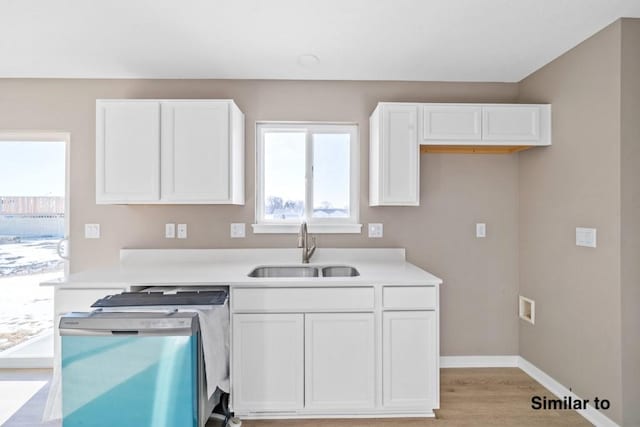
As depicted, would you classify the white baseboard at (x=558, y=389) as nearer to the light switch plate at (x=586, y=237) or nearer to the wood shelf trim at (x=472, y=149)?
the light switch plate at (x=586, y=237)

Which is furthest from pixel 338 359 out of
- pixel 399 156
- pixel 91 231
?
pixel 91 231

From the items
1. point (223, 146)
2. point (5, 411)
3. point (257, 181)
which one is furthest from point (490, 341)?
point (5, 411)

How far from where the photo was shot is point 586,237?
7.04 feet

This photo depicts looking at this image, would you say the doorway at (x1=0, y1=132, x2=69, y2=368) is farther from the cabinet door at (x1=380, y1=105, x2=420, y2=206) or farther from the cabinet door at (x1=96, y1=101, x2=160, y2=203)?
the cabinet door at (x1=380, y1=105, x2=420, y2=206)

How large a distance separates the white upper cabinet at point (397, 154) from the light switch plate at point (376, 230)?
335 millimetres

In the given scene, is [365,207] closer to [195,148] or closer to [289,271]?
[289,271]

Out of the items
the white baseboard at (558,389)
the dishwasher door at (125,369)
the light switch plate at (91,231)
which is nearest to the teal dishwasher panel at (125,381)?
the dishwasher door at (125,369)

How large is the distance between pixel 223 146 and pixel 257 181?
489 millimetres

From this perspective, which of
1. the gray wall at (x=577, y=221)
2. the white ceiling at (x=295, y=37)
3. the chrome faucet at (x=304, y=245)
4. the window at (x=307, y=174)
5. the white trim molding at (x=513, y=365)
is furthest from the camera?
the window at (x=307, y=174)

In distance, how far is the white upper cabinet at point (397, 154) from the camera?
2.54 metres

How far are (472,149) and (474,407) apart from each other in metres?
1.84

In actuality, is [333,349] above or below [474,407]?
above

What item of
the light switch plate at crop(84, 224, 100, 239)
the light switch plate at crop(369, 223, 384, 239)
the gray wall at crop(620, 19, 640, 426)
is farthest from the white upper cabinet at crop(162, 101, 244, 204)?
the gray wall at crop(620, 19, 640, 426)

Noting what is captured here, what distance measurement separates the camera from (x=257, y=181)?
291 centimetres
